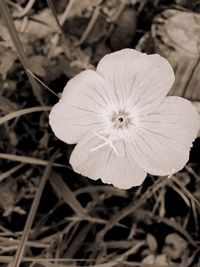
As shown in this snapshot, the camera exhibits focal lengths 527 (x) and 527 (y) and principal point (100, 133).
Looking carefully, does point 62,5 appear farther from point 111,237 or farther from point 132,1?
point 111,237

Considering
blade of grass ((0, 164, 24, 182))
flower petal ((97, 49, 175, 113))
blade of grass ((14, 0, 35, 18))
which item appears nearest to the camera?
flower petal ((97, 49, 175, 113))

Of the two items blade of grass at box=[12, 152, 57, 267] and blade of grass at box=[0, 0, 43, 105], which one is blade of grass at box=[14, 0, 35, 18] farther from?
blade of grass at box=[12, 152, 57, 267]

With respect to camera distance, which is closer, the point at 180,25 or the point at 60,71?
the point at 180,25

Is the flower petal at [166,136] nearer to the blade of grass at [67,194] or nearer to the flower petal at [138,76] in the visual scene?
the flower petal at [138,76]

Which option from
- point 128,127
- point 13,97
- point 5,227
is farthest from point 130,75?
point 5,227

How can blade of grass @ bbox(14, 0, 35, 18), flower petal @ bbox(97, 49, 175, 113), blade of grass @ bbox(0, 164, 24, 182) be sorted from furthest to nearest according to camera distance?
1. blade of grass @ bbox(14, 0, 35, 18)
2. blade of grass @ bbox(0, 164, 24, 182)
3. flower petal @ bbox(97, 49, 175, 113)

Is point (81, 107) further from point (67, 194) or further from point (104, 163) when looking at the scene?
point (67, 194)

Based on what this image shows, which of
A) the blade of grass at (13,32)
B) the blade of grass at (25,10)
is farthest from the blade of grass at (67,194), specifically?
the blade of grass at (25,10)

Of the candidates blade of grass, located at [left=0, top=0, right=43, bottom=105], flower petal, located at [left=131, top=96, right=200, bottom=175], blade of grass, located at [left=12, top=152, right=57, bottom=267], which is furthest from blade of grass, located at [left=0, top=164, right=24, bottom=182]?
flower petal, located at [left=131, top=96, right=200, bottom=175]
